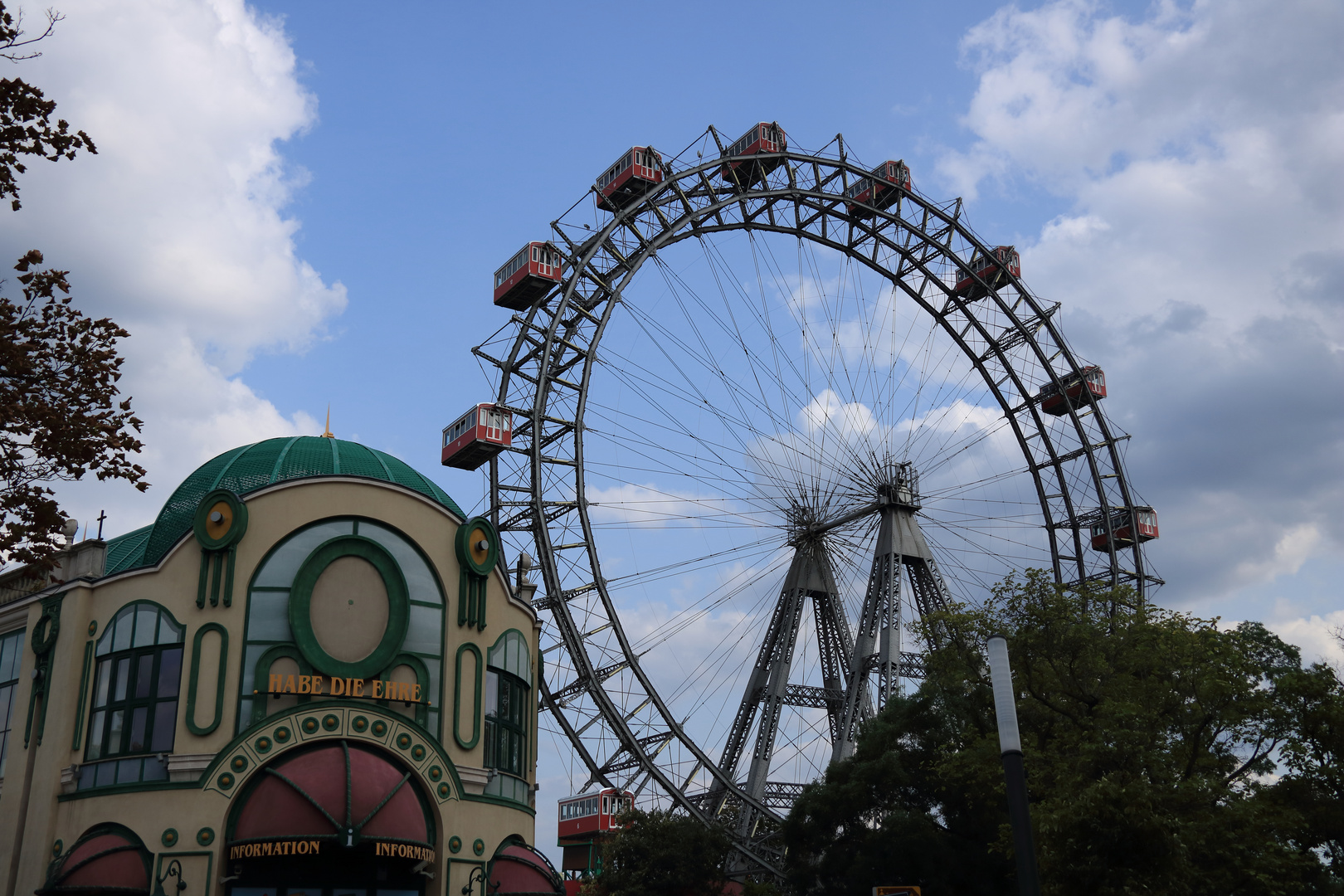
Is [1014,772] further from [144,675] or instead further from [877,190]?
[877,190]

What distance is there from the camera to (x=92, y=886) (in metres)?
26.6

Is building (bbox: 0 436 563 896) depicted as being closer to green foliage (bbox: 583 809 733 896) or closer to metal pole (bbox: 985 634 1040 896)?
green foliage (bbox: 583 809 733 896)

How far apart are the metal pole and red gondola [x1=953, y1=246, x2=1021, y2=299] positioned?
49.8 m

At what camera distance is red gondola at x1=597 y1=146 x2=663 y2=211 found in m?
51.1

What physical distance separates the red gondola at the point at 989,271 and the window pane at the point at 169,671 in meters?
44.2

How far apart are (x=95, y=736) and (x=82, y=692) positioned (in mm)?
1125

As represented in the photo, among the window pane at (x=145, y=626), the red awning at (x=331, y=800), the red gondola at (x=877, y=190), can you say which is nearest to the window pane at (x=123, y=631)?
the window pane at (x=145, y=626)

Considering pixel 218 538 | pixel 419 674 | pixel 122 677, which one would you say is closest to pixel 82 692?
pixel 122 677

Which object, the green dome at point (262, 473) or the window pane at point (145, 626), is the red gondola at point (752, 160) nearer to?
the green dome at point (262, 473)

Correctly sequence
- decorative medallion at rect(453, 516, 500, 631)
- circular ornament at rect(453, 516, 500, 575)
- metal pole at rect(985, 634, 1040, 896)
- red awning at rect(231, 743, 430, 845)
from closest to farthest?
1. metal pole at rect(985, 634, 1040, 896)
2. red awning at rect(231, 743, 430, 845)
3. decorative medallion at rect(453, 516, 500, 631)
4. circular ornament at rect(453, 516, 500, 575)

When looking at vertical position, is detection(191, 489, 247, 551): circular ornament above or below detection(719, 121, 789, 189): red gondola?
below

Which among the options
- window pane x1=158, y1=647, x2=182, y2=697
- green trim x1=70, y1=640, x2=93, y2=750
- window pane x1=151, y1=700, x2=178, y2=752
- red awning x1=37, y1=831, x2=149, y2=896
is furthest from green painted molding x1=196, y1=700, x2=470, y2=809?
green trim x1=70, y1=640, x2=93, y2=750

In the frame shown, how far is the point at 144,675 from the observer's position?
95.5ft

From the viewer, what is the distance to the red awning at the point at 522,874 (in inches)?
1236
